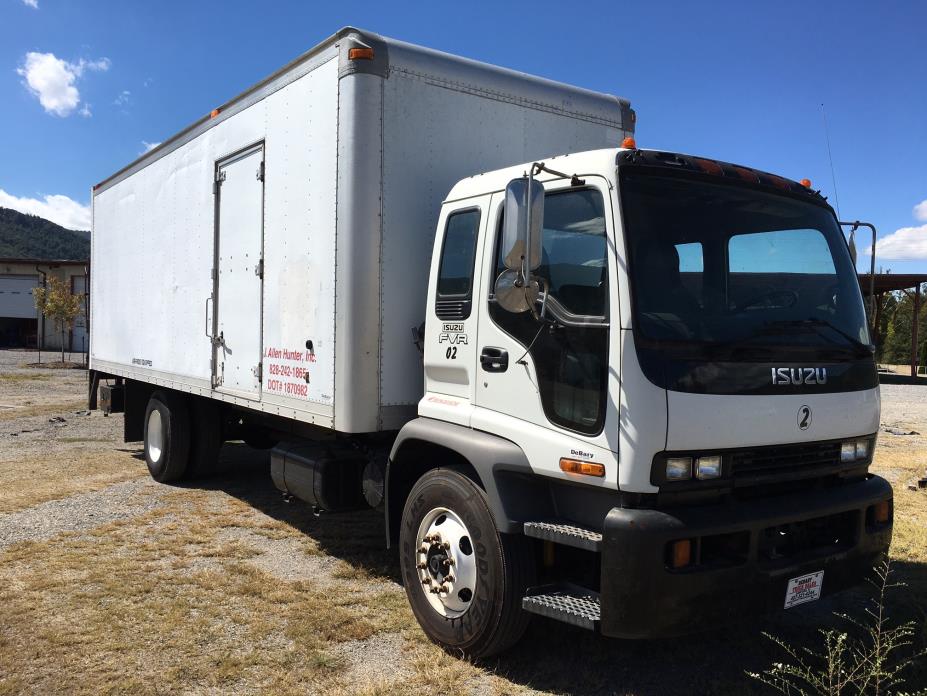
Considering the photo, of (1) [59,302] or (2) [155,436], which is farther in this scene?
(1) [59,302]

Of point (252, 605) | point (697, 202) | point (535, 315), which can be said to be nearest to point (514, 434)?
point (535, 315)

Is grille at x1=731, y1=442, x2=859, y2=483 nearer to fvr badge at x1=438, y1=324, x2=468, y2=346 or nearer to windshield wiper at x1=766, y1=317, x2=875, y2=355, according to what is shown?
windshield wiper at x1=766, y1=317, x2=875, y2=355

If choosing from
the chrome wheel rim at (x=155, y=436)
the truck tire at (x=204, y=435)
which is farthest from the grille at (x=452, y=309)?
the chrome wheel rim at (x=155, y=436)

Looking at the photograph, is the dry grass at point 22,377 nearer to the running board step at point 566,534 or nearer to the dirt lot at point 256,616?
the dirt lot at point 256,616

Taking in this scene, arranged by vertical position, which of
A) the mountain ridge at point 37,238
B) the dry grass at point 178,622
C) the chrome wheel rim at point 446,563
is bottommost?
the dry grass at point 178,622

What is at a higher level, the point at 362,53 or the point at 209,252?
the point at 362,53

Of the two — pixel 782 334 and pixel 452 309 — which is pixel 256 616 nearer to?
pixel 452 309

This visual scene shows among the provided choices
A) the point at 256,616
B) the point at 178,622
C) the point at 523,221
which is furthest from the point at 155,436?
the point at 523,221

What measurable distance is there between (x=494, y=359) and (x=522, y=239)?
771 millimetres

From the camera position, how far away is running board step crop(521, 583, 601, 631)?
3219 millimetres

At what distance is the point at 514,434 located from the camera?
12.2 ft

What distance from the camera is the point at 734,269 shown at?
367cm

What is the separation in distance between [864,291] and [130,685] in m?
4.45

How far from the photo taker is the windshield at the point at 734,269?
11.0 ft
